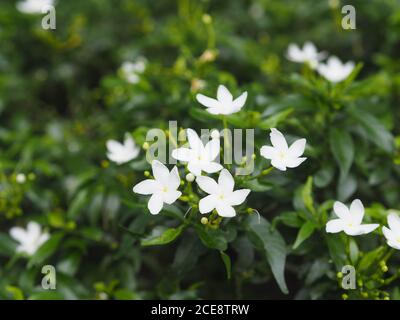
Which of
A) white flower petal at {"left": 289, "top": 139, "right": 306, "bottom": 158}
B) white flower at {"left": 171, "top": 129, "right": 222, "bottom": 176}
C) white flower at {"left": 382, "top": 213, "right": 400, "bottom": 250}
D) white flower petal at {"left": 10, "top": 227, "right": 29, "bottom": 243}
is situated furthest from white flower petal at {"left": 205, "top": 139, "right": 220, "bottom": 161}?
white flower petal at {"left": 10, "top": 227, "right": 29, "bottom": 243}

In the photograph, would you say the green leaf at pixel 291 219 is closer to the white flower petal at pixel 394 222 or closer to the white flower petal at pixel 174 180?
the white flower petal at pixel 394 222

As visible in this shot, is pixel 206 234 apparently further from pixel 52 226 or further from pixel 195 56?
pixel 195 56

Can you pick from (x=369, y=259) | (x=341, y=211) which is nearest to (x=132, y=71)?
(x=341, y=211)

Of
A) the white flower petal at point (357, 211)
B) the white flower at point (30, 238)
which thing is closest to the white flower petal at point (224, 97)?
the white flower petal at point (357, 211)

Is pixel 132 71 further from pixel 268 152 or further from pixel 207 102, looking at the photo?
pixel 268 152
